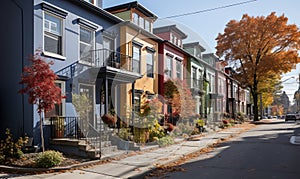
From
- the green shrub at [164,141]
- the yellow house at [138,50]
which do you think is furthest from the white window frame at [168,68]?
the green shrub at [164,141]

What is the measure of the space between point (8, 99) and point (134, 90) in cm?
710

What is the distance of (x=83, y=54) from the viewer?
1304cm

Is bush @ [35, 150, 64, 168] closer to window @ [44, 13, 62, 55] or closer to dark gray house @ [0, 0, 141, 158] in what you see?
dark gray house @ [0, 0, 141, 158]

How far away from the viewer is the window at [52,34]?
36.5 feet

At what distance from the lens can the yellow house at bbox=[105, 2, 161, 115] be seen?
51.3 feet

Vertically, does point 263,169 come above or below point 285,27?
below

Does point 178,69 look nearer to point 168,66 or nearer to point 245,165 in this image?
point 168,66

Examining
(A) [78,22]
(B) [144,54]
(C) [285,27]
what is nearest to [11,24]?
(A) [78,22]

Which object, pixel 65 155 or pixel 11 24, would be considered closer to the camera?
pixel 65 155

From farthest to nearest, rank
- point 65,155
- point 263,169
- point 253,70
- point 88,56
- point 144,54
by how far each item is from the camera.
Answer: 1. point 253,70
2. point 144,54
3. point 88,56
4. point 65,155
5. point 263,169

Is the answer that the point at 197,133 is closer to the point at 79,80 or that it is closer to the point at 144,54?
the point at 144,54

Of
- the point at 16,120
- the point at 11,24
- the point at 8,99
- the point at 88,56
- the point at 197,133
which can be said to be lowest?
the point at 197,133

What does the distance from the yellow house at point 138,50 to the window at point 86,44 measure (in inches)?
90.2

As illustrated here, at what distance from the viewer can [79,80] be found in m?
12.4
